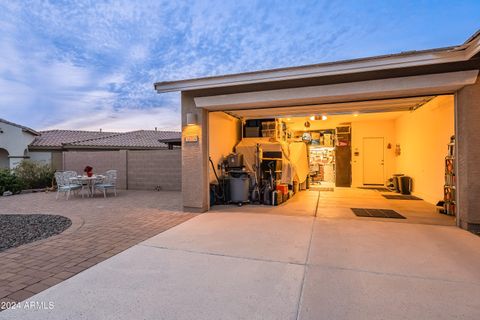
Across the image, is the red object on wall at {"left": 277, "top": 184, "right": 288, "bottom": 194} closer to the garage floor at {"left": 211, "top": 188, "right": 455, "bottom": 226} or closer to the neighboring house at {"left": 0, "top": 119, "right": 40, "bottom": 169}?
the garage floor at {"left": 211, "top": 188, "right": 455, "bottom": 226}

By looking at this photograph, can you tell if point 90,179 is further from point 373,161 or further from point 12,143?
point 373,161

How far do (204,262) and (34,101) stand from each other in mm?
15689

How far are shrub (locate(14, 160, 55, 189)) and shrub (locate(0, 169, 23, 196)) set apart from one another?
42 cm

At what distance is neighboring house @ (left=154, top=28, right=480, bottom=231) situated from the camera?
463 centimetres

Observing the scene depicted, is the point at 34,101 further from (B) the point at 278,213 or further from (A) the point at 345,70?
(A) the point at 345,70

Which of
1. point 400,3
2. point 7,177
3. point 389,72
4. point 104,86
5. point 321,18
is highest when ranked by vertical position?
point 321,18

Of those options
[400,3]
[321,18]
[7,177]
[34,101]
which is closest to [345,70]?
[400,3]

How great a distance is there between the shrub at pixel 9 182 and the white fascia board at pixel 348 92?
9.67 meters

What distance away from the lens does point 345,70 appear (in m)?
4.91

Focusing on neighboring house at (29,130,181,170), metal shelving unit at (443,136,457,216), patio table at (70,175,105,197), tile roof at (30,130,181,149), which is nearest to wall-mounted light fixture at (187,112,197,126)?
patio table at (70,175,105,197)

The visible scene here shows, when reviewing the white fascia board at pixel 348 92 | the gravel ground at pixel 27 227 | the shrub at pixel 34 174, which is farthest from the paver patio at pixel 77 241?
the shrub at pixel 34 174

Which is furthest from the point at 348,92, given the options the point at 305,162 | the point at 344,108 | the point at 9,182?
the point at 9,182

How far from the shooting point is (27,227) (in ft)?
17.1

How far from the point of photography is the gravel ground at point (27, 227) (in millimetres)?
4352
